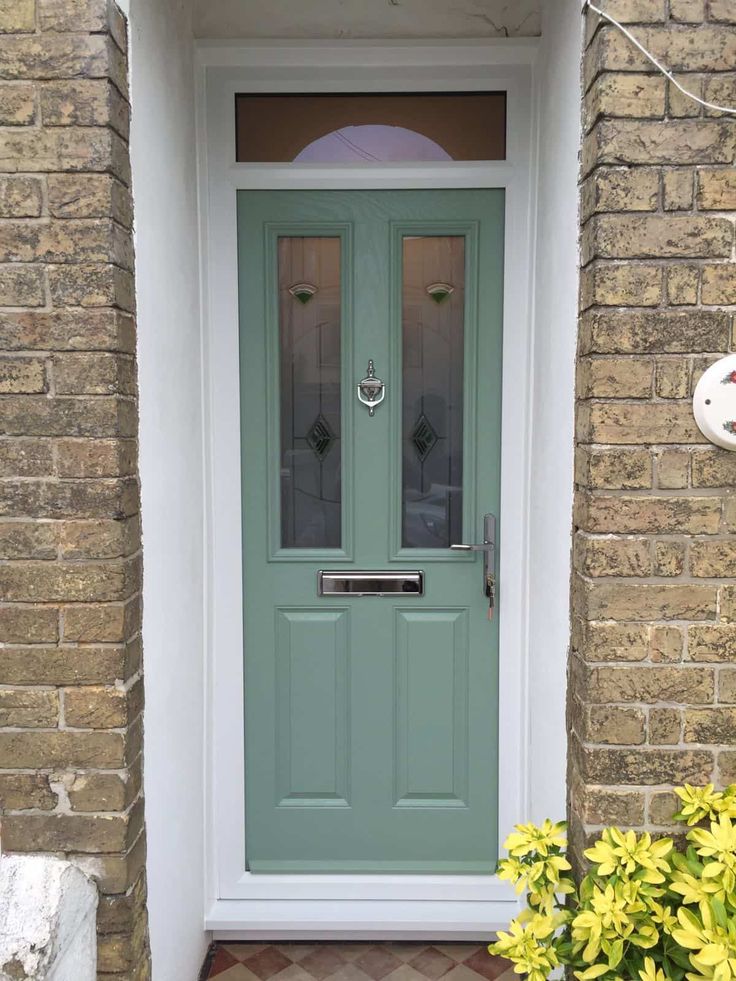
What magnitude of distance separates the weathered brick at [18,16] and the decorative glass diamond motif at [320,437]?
1.23 meters

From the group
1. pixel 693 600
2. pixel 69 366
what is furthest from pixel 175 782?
pixel 693 600

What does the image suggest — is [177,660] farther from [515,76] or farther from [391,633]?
[515,76]

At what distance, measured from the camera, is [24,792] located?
168 cm

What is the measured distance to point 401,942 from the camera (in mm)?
2465

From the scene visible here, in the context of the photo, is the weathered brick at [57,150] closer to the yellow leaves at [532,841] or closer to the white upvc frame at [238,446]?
the white upvc frame at [238,446]

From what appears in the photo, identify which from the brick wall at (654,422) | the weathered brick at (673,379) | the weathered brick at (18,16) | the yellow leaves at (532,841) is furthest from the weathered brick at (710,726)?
the weathered brick at (18,16)

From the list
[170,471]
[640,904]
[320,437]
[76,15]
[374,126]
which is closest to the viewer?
[640,904]

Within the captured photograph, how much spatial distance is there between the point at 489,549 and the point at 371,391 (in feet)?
2.01

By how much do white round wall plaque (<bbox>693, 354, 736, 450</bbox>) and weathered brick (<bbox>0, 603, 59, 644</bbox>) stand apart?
1.44 metres

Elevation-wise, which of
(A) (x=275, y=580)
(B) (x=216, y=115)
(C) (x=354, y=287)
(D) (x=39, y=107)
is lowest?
(A) (x=275, y=580)

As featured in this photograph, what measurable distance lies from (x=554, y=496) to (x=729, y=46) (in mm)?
1046

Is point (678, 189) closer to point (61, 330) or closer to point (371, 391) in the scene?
point (371, 391)

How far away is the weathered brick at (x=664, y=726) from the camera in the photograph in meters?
1.67

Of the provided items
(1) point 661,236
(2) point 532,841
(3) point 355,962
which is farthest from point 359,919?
(1) point 661,236
